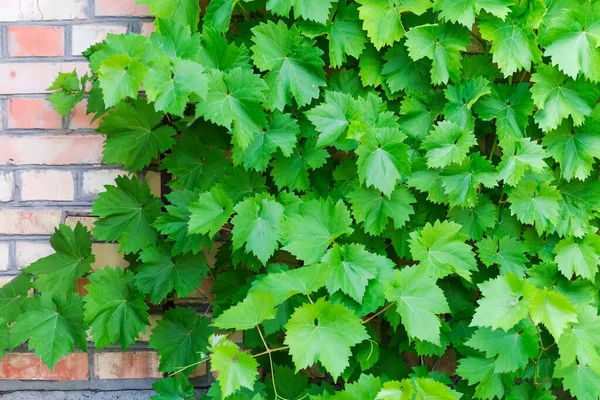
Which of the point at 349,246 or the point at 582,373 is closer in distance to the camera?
the point at 349,246

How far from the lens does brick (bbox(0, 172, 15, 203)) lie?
1.42m

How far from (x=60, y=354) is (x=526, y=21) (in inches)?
51.0

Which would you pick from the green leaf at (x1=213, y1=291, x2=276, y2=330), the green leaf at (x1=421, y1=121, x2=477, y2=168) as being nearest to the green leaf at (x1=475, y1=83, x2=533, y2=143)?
the green leaf at (x1=421, y1=121, x2=477, y2=168)

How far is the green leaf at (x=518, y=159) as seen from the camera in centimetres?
127

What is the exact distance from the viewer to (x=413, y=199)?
1.30m

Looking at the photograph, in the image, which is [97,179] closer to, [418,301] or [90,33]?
[90,33]

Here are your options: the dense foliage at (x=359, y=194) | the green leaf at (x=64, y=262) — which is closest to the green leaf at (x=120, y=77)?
the dense foliage at (x=359, y=194)

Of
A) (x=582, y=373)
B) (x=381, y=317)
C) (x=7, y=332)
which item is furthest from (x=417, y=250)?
(x=7, y=332)

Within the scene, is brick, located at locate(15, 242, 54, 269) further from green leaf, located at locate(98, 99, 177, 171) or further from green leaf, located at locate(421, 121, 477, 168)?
green leaf, located at locate(421, 121, 477, 168)

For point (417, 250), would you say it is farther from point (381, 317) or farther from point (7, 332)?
point (7, 332)

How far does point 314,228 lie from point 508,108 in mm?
553

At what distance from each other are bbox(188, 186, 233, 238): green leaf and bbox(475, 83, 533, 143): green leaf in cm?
63

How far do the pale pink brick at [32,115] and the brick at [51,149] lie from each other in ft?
0.10

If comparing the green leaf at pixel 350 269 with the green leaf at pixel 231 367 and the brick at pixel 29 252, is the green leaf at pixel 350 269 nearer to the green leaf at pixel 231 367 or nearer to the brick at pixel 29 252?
the green leaf at pixel 231 367
